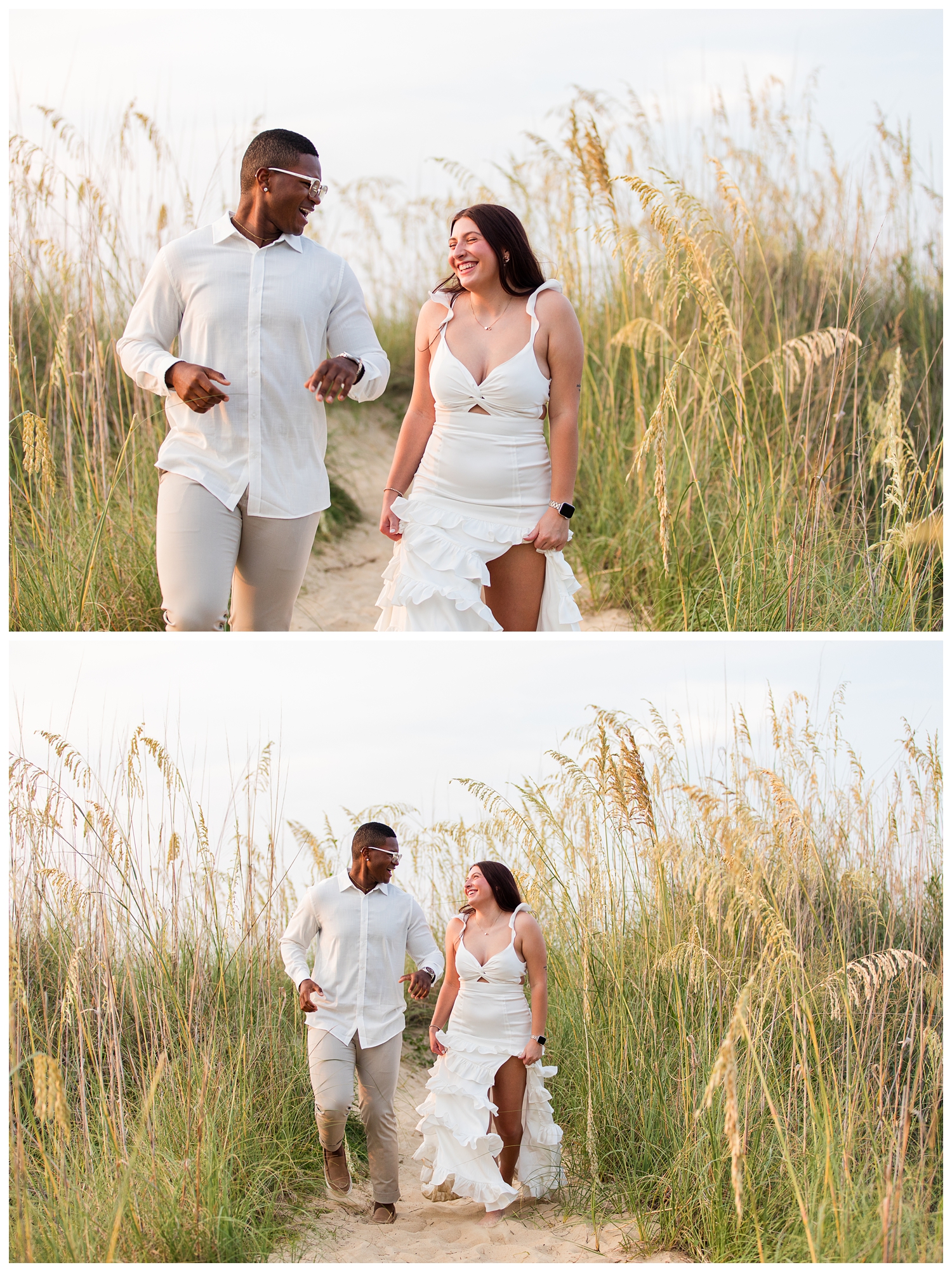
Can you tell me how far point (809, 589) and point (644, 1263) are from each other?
8.17 feet

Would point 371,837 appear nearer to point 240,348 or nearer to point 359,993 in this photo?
point 359,993

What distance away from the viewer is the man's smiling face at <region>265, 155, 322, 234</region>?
3.23m

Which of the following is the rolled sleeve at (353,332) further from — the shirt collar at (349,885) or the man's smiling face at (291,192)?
the shirt collar at (349,885)

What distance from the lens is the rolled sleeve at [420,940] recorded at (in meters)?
4.04

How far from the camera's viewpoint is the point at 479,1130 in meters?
3.81

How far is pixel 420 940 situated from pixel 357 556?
8.41ft

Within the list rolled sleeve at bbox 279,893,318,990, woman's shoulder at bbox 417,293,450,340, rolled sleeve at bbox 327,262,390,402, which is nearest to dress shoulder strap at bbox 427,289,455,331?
woman's shoulder at bbox 417,293,450,340

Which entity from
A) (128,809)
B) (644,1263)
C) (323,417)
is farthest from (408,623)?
(644,1263)

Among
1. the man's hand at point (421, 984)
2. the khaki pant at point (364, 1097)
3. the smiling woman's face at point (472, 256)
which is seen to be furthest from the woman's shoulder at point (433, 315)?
the khaki pant at point (364, 1097)

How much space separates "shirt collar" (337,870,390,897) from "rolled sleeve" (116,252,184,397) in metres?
1.91

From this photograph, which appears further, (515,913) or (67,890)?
(515,913)

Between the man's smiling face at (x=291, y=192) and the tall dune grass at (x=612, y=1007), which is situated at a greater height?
the man's smiling face at (x=291, y=192)

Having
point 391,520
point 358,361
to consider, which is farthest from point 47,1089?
point 358,361

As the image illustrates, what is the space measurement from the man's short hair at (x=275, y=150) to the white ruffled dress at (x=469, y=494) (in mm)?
607
